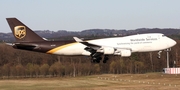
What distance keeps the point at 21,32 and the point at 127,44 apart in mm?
20337

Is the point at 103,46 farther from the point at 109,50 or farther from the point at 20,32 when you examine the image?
the point at 20,32

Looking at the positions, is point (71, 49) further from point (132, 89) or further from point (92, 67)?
point (92, 67)

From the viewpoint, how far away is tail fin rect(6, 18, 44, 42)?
8619cm

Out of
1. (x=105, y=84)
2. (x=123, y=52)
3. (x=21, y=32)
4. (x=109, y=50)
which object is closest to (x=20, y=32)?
(x=21, y=32)

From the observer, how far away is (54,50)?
3287 inches

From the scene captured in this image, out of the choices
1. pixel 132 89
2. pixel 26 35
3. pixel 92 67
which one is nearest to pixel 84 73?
pixel 92 67

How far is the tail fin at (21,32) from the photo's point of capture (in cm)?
8619

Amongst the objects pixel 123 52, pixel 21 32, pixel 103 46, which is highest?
pixel 21 32

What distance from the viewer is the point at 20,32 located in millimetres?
87375

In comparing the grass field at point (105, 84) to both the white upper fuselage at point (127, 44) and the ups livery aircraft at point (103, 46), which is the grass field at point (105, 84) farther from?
the ups livery aircraft at point (103, 46)

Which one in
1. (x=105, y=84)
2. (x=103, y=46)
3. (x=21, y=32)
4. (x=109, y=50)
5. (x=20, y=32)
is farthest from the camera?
(x=105, y=84)

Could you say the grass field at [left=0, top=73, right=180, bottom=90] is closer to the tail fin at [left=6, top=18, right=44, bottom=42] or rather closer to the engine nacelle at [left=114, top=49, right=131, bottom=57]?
the engine nacelle at [left=114, top=49, right=131, bottom=57]

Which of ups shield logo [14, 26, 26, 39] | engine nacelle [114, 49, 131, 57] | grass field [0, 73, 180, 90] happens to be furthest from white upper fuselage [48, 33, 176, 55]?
grass field [0, 73, 180, 90]

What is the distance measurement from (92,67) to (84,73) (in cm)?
418
